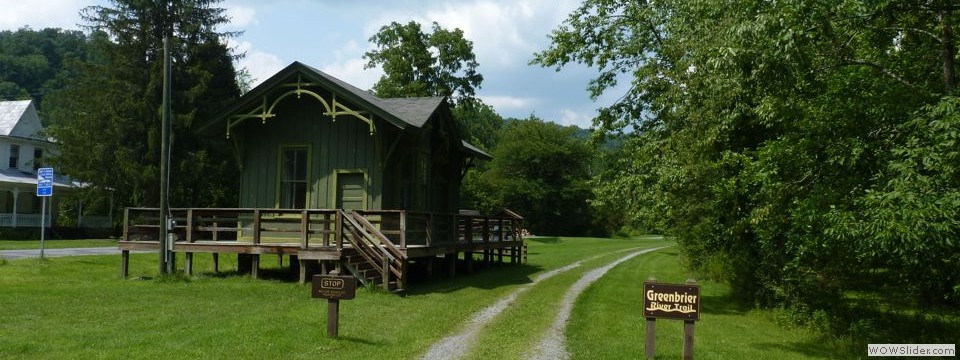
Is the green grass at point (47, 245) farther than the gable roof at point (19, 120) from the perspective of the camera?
No

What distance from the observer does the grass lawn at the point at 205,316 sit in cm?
873

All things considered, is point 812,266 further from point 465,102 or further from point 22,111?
point 22,111

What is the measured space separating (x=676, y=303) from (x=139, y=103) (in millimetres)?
33315

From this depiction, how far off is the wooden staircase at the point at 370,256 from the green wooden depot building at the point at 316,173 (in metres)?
0.14

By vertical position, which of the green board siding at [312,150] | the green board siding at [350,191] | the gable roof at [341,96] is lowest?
the green board siding at [350,191]

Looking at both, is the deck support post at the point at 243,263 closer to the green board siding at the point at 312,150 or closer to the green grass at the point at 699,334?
the green board siding at the point at 312,150

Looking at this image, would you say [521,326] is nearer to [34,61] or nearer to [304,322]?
[304,322]

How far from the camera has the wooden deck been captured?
51.0 ft

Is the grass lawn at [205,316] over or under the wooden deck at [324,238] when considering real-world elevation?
under

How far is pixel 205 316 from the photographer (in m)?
11.2

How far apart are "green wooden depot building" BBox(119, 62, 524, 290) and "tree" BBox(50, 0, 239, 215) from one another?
17.3m

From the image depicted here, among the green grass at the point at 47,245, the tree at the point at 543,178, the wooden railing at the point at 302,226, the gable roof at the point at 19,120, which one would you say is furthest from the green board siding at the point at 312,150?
the tree at the point at 543,178

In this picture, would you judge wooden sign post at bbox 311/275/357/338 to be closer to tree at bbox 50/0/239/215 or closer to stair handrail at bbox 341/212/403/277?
stair handrail at bbox 341/212/403/277

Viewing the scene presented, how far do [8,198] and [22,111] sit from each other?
5.90 metres
